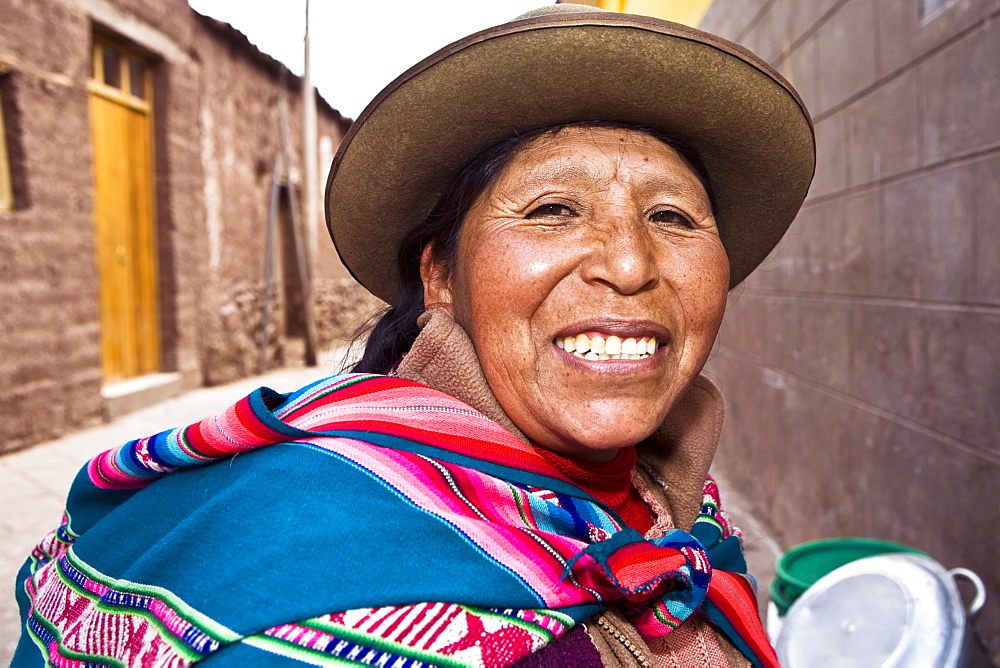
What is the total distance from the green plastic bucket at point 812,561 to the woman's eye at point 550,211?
2052mm

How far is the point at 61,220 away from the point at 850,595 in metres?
5.66

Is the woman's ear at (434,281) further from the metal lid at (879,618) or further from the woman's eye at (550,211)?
the metal lid at (879,618)

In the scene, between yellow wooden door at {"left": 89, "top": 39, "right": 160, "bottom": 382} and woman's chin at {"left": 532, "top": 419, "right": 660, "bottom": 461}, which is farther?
yellow wooden door at {"left": 89, "top": 39, "right": 160, "bottom": 382}

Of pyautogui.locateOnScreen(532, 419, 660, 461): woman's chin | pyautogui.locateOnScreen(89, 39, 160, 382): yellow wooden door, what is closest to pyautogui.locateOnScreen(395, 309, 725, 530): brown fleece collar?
pyautogui.locateOnScreen(532, 419, 660, 461): woman's chin

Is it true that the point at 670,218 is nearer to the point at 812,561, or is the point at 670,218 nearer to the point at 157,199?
the point at 812,561

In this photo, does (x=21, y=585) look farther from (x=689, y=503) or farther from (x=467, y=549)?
(x=689, y=503)

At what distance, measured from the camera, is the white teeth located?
4.00 feet

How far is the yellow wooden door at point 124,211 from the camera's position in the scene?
6.48m

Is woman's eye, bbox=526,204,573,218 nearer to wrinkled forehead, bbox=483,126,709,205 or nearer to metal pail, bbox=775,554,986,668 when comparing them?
wrinkled forehead, bbox=483,126,709,205

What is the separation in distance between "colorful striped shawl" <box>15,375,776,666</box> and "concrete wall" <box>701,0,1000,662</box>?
5.81ft

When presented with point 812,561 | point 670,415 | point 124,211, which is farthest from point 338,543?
point 124,211

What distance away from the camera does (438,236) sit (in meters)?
1.51

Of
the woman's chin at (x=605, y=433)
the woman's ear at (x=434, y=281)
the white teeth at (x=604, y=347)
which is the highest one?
the woman's ear at (x=434, y=281)

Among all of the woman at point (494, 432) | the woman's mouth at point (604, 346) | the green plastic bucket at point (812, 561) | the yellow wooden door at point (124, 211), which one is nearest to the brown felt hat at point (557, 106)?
the woman at point (494, 432)
